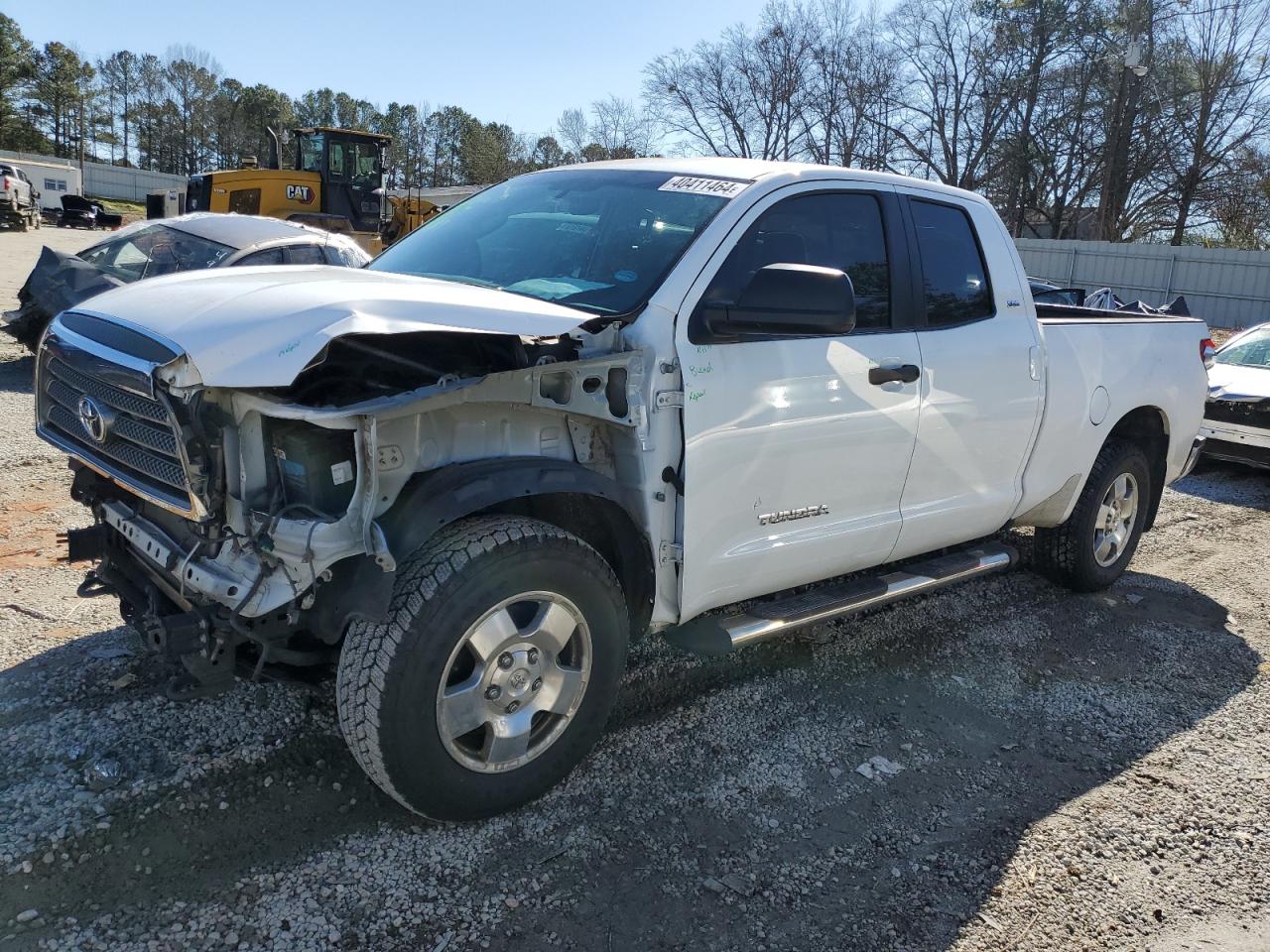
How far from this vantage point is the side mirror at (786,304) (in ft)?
10.5

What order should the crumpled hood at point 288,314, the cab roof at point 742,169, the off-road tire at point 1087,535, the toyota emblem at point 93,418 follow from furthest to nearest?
the off-road tire at point 1087,535, the cab roof at point 742,169, the toyota emblem at point 93,418, the crumpled hood at point 288,314

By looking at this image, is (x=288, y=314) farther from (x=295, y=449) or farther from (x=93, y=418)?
(x=93, y=418)

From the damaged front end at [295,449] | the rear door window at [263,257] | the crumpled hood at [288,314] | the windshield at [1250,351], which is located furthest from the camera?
the windshield at [1250,351]

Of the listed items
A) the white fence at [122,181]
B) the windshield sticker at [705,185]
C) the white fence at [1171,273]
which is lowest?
the windshield sticker at [705,185]

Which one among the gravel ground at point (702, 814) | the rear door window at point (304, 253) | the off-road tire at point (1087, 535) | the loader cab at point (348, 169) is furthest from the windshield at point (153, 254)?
the loader cab at point (348, 169)

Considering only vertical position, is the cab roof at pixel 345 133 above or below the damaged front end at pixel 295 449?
above

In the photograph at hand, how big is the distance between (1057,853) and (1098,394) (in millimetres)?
2752

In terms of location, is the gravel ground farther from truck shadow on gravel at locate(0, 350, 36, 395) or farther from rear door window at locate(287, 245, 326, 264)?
truck shadow on gravel at locate(0, 350, 36, 395)

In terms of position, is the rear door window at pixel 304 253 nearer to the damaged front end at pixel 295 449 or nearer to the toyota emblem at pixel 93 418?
the damaged front end at pixel 295 449

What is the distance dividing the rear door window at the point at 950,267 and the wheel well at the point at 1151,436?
156cm

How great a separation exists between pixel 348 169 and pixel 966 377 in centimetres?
1749

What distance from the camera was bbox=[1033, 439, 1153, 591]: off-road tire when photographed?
214 inches

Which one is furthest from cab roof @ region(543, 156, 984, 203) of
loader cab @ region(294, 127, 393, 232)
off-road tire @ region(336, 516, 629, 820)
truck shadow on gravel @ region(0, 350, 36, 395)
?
loader cab @ region(294, 127, 393, 232)

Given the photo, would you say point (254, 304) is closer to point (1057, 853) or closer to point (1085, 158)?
point (1057, 853)
